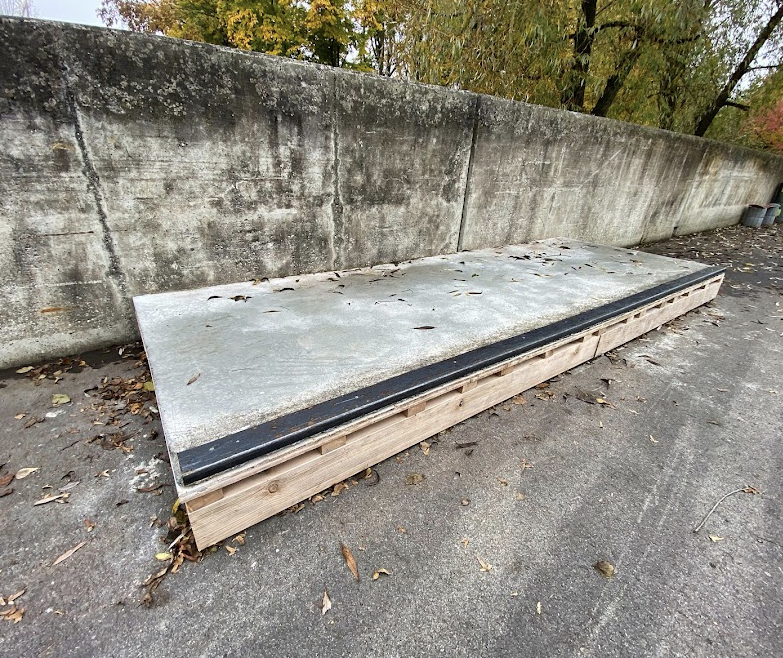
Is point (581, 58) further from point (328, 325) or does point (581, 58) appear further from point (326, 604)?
point (326, 604)

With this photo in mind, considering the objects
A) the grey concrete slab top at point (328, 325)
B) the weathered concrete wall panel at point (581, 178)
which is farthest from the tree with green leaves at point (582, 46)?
the grey concrete slab top at point (328, 325)

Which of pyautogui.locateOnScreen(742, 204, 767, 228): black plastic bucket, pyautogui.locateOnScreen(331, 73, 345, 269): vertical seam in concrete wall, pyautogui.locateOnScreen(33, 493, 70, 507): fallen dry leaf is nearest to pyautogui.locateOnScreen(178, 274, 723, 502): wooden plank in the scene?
pyautogui.locateOnScreen(33, 493, 70, 507): fallen dry leaf

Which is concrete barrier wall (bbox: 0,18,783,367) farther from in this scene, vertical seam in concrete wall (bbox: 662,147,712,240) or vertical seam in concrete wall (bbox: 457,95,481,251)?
vertical seam in concrete wall (bbox: 662,147,712,240)

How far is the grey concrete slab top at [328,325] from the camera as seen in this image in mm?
1669

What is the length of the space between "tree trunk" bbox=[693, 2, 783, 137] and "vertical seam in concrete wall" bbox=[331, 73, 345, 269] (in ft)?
32.6

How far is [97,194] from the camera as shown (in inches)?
92.4

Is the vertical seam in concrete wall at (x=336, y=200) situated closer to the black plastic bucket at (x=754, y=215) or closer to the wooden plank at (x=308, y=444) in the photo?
the wooden plank at (x=308, y=444)

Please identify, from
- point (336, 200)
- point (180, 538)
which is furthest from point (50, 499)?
point (336, 200)

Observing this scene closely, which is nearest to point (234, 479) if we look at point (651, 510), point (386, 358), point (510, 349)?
point (386, 358)

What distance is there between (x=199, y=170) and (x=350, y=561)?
8.71ft

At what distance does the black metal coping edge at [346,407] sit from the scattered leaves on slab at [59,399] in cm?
152

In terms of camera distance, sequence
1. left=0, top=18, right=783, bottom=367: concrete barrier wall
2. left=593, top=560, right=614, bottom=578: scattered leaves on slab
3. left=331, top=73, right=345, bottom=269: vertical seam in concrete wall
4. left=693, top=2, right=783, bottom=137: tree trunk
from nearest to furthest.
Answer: left=593, top=560, right=614, bottom=578: scattered leaves on slab < left=0, top=18, right=783, bottom=367: concrete barrier wall < left=331, top=73, right=345, bottom=269: vertical seam in concrete wall < left=693, top=2, right=783, bottom=137: tree trunk

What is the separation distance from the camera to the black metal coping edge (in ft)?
4.31

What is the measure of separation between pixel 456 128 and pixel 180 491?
3.84 meters
